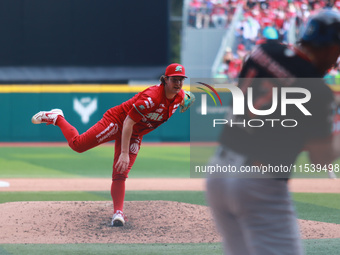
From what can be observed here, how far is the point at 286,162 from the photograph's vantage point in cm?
234

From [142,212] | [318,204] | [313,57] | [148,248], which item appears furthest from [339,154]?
[318,204]

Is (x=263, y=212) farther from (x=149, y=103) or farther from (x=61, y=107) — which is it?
(x=61, y=107)

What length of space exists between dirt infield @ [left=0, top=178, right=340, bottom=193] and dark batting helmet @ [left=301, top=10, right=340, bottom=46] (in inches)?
261

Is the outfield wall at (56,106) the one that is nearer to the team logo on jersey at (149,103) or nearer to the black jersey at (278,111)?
the team logo on jersey at (149,103)

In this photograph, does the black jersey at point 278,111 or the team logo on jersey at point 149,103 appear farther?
the team logo on jersey at point 149,103

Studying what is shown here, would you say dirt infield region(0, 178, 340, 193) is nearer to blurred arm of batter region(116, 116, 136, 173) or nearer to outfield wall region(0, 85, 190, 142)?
blurred arm of batter region(116, 116, 136, 173)

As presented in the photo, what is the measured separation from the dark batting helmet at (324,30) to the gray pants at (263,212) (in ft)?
2.02

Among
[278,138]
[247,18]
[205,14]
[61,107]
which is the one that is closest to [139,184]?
[278,138]

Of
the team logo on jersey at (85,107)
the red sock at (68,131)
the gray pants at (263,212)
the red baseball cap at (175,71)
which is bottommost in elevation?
the team logo on jersey at (85,107)

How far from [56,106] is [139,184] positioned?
7.36 meters

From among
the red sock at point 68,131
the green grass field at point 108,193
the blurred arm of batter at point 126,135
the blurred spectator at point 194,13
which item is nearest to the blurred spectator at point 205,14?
the blurred spectator at point 194,13

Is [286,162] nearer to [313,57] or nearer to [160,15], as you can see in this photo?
[313,57]

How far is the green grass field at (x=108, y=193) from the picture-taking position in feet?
15.8

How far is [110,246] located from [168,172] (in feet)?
19.0
